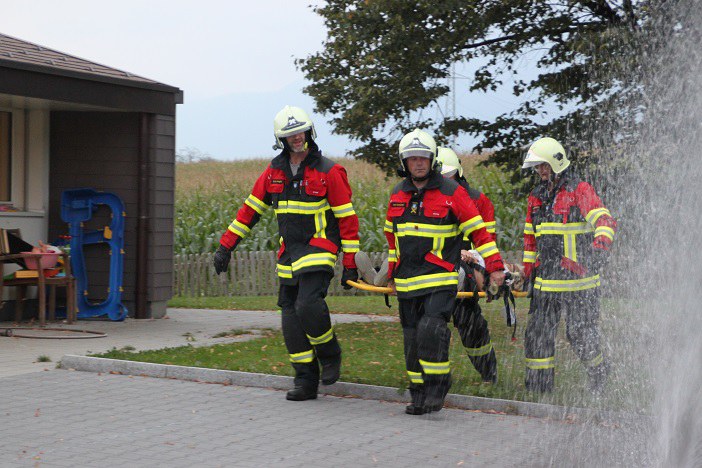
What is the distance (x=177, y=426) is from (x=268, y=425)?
2.26 ft

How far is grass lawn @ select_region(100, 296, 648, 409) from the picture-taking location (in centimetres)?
895

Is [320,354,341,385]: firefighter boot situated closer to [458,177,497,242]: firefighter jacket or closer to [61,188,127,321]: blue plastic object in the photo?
[458,177,497,242]: firefighter jacket

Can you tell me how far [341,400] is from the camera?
901 cm

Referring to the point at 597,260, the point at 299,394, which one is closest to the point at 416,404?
the point at 299,394

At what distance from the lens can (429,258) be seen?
844 cm

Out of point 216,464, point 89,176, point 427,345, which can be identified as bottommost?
point 216,464

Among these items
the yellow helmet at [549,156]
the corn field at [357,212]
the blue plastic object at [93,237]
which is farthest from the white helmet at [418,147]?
the corn field at [357,212]

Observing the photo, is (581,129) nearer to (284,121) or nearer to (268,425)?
(284,121)

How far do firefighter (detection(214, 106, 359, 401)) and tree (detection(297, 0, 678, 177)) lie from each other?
13.4 ft

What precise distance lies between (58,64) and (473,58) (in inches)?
222

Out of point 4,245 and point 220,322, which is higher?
point 4,245

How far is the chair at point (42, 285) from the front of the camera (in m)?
13.2

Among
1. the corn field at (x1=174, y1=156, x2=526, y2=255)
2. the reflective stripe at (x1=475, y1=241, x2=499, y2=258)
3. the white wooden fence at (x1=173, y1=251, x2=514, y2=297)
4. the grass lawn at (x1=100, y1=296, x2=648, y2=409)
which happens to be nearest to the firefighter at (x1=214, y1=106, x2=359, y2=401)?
the grass lawn at (x1=100, y1=296, x2=648, y2=409)

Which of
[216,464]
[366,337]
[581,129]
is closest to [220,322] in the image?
[366,337]
